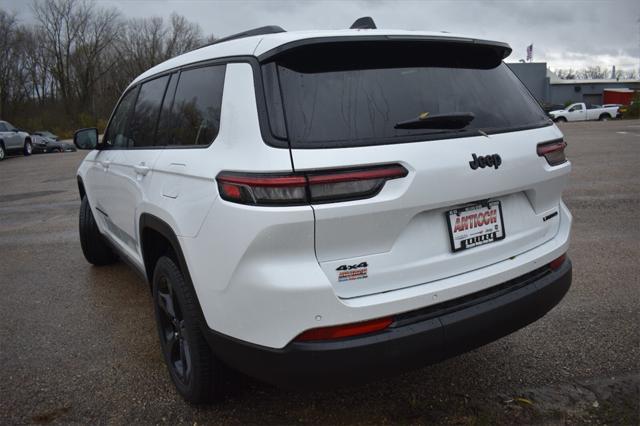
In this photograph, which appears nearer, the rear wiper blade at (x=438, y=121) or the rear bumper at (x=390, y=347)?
the rear bumper at (x=390, y=347)

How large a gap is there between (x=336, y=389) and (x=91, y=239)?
3.80 m

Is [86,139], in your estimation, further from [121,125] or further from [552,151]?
[552,151]

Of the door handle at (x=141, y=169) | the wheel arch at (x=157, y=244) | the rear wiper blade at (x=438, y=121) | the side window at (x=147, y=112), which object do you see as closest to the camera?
the rear wiper blade at (x=438, y=121)

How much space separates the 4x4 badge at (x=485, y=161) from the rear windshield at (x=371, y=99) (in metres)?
0.12

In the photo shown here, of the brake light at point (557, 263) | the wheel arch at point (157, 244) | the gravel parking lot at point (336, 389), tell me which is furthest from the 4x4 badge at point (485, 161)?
the wheel arch at point (157, 244)

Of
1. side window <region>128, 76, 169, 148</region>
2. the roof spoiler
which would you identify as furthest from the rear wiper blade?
side window <region>128, 76, 169, 148</region>

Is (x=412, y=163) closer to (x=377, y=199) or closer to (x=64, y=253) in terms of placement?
(x=377, y=199)

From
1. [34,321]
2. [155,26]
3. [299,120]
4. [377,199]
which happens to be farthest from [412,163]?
[155,26]

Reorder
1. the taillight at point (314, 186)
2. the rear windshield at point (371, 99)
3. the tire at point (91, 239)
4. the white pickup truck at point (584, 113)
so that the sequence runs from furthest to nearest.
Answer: the white pickup truck at point (584, 113), the tire at point (91, 239), the rear windshield at point (371, 99), the taillight at point (314, 186)

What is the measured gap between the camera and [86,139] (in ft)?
14.2

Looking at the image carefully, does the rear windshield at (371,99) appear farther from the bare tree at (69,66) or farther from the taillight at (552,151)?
the bare tree at (69,66)

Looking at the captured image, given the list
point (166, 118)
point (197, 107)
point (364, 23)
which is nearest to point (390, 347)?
point (197, 107)

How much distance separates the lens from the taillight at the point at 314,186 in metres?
1.92

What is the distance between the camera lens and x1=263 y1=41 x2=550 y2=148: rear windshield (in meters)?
2.02
